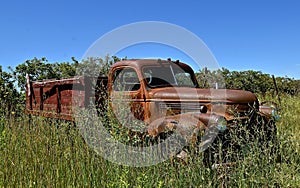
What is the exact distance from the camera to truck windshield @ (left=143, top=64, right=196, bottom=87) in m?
5.50

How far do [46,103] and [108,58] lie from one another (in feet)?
7.42

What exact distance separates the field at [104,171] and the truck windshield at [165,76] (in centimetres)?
197

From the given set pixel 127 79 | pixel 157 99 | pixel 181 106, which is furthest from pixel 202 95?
pixel 127 79

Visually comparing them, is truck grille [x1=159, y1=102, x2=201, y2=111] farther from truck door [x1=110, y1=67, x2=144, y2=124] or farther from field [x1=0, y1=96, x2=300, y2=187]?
field [x1=0, y1=96, x2=300, y2=187]

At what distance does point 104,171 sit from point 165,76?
107 inches

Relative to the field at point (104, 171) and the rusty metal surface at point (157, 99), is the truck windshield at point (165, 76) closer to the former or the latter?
the rusty metal surface at point (157, 99)

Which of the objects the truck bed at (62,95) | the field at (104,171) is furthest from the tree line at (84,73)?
the field at (104,171)

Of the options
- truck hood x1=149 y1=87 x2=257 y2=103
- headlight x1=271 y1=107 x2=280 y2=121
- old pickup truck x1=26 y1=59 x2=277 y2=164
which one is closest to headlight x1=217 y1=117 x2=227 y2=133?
old pickup truck x1=26 y1=59 x2=277 y2=164

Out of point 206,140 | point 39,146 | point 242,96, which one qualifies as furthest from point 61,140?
point 242,96

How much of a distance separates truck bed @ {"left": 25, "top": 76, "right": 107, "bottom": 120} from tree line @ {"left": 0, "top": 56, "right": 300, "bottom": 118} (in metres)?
0.48

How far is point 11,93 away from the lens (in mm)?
9375

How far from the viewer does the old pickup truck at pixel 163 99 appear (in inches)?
168

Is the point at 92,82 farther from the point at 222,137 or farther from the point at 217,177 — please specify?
the point at 217,177

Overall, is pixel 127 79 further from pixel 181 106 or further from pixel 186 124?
pixel 186 124
